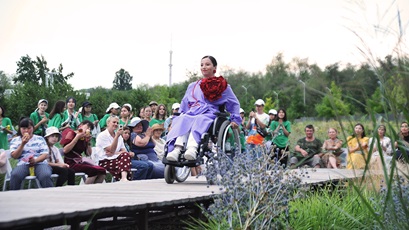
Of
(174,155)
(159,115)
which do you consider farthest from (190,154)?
(159,115)

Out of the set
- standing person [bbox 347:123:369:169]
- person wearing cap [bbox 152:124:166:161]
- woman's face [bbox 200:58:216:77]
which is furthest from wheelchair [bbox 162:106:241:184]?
person wearing cap [bbox 152:124:166:161]

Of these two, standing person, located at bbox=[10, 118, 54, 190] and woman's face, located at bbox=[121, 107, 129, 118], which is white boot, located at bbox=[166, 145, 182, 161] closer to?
standing person, located at bbox=[10, 118, 54, 190]

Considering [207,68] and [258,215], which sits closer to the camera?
[258,215]

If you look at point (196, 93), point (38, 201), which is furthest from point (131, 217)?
point (196, 93)

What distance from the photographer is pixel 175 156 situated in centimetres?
744

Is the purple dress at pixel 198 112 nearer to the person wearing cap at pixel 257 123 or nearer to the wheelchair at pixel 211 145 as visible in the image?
the wheelchair at pixel 211 145

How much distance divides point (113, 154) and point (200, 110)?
7.65ft

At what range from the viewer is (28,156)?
8.65 m

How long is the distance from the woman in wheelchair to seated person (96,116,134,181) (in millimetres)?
1807

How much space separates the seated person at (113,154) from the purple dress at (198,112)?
1.78 m

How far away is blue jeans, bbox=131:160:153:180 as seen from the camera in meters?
10.1

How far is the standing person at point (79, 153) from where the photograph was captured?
30.5 ft

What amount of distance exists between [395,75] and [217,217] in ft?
6.12

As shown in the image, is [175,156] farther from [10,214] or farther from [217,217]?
[10,214]
